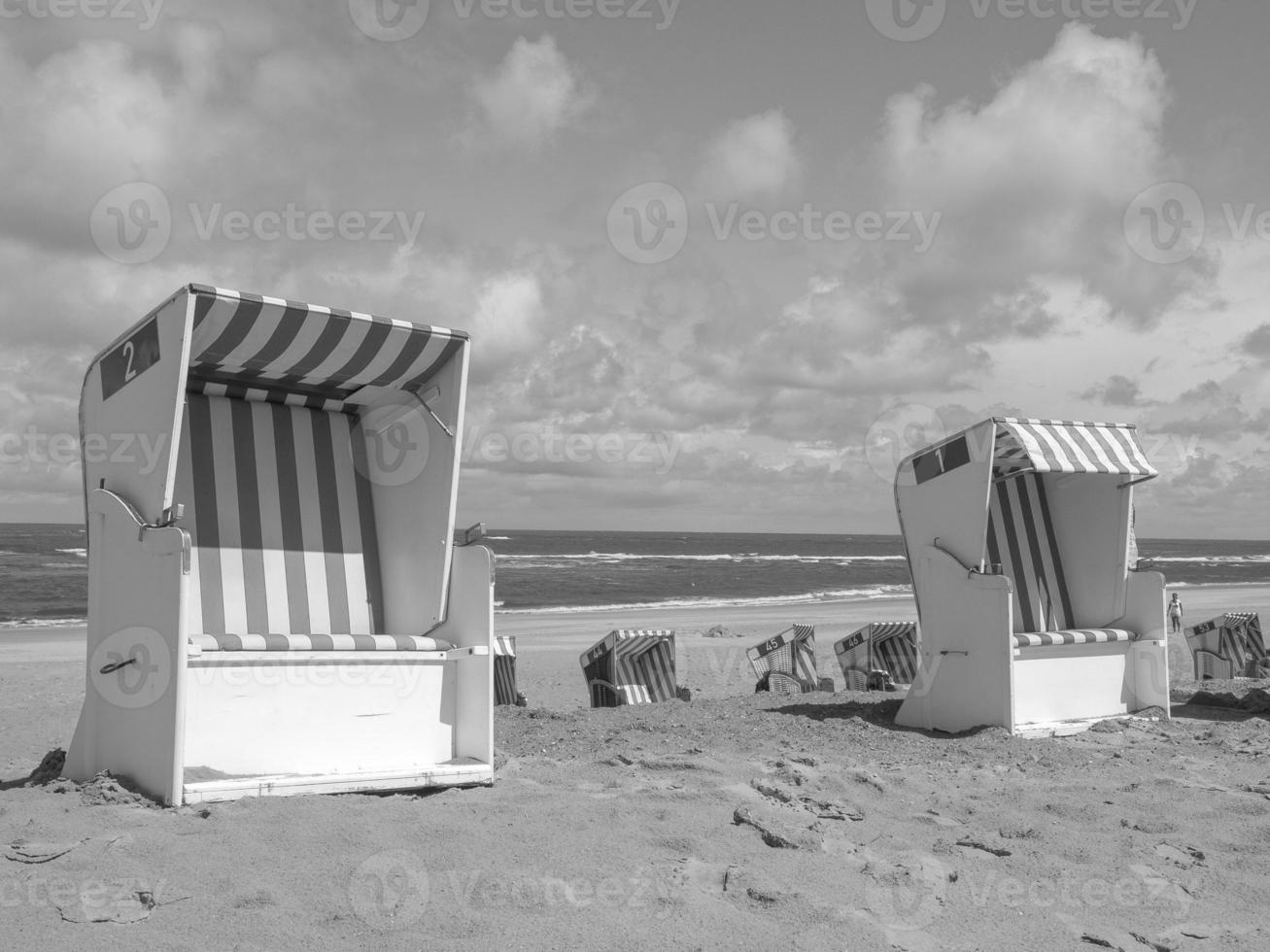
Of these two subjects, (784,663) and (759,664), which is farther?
(759,664)

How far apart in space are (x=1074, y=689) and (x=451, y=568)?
4.67 metres

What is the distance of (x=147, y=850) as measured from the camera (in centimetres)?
371

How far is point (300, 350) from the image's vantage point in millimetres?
5168

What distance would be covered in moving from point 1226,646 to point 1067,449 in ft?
19.7

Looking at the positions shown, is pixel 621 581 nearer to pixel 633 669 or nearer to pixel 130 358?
pixel 633 669

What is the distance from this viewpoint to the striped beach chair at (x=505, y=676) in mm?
8734

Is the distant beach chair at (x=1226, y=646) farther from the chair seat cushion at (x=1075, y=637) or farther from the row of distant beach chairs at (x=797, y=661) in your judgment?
the chair seat cushion at (x=1075, y=637)

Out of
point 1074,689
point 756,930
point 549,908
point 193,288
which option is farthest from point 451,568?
point 1074,689

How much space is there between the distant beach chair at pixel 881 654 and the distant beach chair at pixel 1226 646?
360cm

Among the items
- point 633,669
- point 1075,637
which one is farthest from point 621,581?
point 1075,637

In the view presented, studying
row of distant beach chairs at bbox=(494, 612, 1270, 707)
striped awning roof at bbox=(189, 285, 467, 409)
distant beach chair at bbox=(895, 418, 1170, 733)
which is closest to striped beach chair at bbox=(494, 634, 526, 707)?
row of distant beach chairs at bbox=(494, 612, 1270, 707)

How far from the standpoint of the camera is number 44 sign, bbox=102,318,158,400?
15.5ft

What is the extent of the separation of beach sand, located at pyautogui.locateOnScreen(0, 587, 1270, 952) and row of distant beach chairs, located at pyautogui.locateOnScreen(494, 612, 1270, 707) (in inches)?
110

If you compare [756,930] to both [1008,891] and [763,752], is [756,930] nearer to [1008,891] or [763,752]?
[1008,891]
